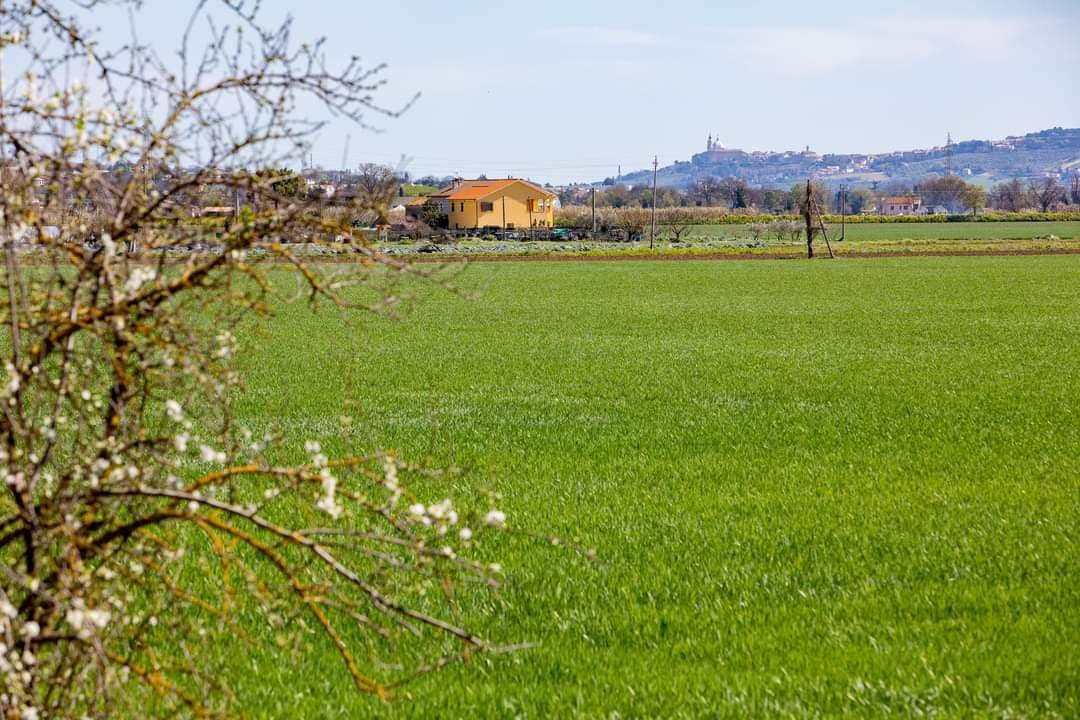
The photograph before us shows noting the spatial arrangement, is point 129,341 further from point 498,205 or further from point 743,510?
point 498,205

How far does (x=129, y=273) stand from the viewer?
3.87 metres

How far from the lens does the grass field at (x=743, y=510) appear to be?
6523 mm

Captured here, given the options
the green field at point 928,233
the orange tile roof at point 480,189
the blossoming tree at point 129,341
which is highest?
the orange tile roof at point 480,189

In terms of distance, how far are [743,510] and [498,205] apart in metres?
112

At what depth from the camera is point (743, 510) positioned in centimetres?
1050

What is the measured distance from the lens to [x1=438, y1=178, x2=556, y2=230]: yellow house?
4737 inches

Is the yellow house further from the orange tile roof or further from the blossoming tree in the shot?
the blossoming tree

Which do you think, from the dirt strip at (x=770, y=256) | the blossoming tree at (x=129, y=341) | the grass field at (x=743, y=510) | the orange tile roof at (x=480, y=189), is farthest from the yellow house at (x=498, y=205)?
the blossoming tree at (x=129, y=341)

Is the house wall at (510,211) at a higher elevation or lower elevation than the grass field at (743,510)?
higher

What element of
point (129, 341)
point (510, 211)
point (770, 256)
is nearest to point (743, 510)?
point (129, 341)

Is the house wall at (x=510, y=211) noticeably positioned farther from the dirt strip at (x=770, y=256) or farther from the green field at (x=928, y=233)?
the dirt strip at (x=770, y=256)

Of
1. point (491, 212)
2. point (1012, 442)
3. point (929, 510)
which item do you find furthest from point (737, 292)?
point (491, 212)

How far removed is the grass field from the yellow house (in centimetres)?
9383

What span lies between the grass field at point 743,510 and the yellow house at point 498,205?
9383 centimetres
